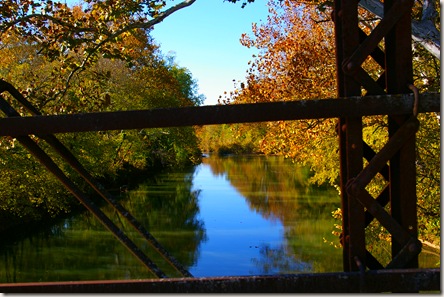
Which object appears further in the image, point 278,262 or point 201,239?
point 201,239

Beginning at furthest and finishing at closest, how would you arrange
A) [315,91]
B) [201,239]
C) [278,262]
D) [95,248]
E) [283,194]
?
1. [283,194]
2. [201,239]
3. [95,248]
4. [278,262]
5. [315,91]

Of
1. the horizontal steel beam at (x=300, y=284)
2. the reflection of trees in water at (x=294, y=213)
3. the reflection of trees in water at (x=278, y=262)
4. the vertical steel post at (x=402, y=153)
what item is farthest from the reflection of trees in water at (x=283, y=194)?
the horizontal steel beam at (x=300, y=284)

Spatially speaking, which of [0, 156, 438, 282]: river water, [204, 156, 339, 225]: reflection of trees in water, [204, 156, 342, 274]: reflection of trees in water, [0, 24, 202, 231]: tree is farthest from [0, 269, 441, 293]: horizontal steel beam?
[204, 156, 339, 225]: reflection of trees in water

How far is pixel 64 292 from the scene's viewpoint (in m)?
2.54

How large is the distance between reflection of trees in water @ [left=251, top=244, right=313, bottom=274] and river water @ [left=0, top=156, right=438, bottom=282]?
34mm

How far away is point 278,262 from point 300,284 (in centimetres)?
1587

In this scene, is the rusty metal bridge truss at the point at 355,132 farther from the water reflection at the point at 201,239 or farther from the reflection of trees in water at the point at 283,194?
the reflection of trees in water at the point at 283,194

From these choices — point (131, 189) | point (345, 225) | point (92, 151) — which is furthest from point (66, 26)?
point (131, 189)

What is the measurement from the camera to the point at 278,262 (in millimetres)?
17906

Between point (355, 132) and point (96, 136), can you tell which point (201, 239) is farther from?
point (355, 132)

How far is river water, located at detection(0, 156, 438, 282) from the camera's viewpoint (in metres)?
17.5

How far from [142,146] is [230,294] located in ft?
118

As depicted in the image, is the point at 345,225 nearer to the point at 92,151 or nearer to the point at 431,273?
the point at 431,273

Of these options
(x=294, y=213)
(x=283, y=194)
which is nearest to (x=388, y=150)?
(x=294, y=213)
